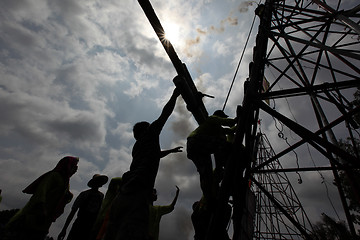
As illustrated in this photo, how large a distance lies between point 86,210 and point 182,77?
12.3ft

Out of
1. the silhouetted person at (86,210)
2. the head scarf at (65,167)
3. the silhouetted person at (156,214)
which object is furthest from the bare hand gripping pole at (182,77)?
the silhouetted person at (86,210)

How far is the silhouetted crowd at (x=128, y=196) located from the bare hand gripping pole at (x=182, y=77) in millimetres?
389

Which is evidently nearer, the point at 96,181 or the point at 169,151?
the point at 169,151

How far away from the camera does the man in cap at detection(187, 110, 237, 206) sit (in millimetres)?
3017

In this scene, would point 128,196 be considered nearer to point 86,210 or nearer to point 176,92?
point 176,92

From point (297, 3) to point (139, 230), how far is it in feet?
21.0

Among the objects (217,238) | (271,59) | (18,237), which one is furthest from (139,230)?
(271,59)

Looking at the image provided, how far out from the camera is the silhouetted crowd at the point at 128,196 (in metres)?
1.92

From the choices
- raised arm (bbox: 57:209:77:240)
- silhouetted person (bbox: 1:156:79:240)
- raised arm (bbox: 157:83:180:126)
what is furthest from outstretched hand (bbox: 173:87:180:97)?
raised arm (bbox: 57:209:77:240)

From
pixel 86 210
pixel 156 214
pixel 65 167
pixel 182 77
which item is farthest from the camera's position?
pixel 156 214

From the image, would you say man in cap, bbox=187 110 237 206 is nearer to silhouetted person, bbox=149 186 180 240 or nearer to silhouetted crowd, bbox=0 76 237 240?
silhouetted crowd, bbox=0 76 237 240

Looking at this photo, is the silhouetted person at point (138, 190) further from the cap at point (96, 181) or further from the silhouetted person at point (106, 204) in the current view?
the cap at point (96, 181)

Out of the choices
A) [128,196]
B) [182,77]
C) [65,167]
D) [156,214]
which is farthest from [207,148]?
[156,214]

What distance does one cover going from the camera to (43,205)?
2.66 meters
